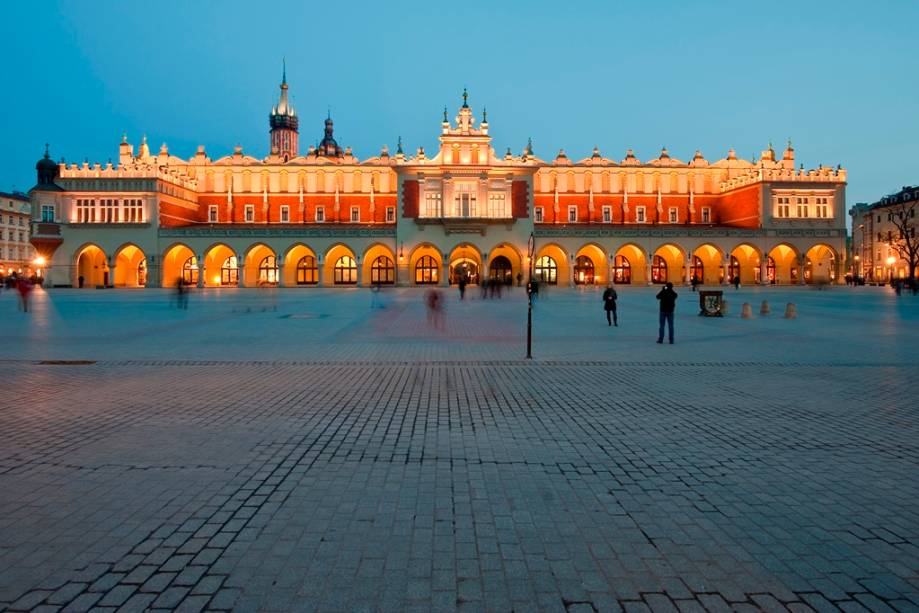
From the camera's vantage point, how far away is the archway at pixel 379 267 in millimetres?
63344

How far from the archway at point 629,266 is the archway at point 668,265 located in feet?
4.59

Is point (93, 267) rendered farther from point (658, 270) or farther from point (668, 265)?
point (668, 265)

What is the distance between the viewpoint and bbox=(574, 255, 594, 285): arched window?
212ft

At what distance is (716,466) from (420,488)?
2.86m

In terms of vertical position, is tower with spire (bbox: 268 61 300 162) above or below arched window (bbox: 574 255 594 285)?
above

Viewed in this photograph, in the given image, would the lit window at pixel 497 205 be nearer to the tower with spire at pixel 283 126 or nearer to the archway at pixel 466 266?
the archway at pixel 466 266

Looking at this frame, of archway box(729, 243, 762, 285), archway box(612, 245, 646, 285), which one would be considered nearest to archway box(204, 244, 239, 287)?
archway box(612, 245, 646, 285)

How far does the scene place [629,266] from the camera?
2559 inches

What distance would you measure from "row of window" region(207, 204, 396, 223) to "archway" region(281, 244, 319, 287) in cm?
795

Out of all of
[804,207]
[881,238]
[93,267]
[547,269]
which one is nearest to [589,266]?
[547,269]

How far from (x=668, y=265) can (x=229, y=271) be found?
1823 inches

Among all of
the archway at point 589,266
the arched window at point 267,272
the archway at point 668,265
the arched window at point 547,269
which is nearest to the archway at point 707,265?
the archway at point 668,265

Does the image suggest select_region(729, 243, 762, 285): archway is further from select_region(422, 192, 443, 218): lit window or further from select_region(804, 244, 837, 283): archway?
select_region(422, 192, 443, 218): lit window

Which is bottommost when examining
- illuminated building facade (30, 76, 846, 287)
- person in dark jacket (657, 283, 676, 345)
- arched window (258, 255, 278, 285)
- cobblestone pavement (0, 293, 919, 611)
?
cobblestone pavement (0, 293, 919, 611)
